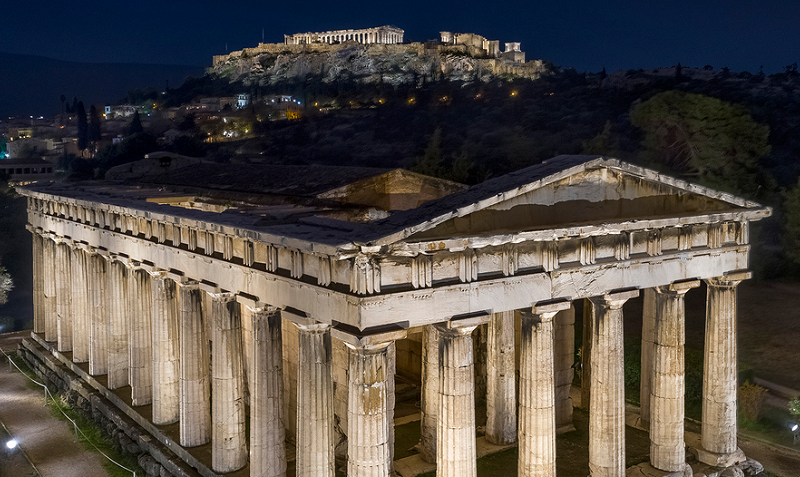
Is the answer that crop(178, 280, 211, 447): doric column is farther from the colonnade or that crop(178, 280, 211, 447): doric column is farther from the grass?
the grass

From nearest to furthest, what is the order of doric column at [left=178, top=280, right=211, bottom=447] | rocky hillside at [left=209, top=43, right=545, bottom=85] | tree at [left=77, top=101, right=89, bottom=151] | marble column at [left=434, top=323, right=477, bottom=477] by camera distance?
marble column at [left=434, top=323, right=477, bottom=477] → doric column at [left=178, top=280, right=211, bottom=447] → tree at [left=77, top=101, right=89, bottom=151] → rocky hillside at [left=209, top=43, right=545, bottom=85]

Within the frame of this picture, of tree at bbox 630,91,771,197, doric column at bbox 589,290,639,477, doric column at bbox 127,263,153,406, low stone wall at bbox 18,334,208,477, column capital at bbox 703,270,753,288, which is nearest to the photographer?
doric column at bbox 589,290,639,477

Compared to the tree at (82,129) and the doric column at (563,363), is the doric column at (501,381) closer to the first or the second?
the doric column at (563,363)

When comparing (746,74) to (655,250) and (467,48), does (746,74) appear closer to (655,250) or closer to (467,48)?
(655,250)

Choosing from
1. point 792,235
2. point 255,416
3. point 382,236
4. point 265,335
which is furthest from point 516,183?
point 792,235

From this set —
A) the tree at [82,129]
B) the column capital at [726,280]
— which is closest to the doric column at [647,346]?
the column capital at [726,280]

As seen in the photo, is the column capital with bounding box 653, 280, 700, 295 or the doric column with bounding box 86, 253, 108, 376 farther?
the doric column with bounding box 86, 253, 108, 376

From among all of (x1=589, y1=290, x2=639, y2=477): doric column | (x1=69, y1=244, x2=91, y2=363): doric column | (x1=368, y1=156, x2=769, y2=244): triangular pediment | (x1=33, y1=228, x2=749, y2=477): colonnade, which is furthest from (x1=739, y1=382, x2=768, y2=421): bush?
(x1=69, y1=244, x2=91, y2=363): doric column
